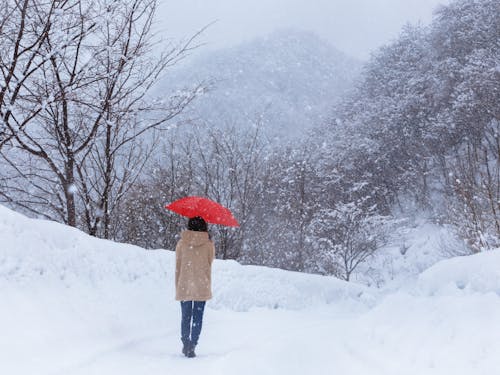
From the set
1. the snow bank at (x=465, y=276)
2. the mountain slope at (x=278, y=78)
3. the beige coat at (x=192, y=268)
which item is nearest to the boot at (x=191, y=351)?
the beige coat at (x=192, y=268)

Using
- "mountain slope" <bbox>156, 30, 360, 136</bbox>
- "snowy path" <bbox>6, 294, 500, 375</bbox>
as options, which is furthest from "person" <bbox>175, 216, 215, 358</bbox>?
"mountain slope" <bbox>156, 30, 360, 136</bbox>

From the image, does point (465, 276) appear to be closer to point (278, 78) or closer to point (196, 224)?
point (196, 224)

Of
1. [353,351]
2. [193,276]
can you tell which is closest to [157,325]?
[193,276]

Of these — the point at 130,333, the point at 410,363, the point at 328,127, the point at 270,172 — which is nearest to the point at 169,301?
the point at 130,333

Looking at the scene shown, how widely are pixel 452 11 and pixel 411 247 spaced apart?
1625 centimetres

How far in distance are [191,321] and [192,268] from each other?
666 mm

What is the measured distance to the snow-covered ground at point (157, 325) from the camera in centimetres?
396

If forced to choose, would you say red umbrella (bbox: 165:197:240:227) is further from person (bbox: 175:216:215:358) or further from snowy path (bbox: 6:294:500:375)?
snowy path (bbox: 6:294:500:375)

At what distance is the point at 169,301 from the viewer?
7453 mm

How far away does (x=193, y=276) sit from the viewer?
5277 mm

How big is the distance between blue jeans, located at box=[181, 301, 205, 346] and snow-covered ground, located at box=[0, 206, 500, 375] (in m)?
0.26

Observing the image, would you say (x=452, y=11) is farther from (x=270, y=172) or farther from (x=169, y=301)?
(x=169, y=301)

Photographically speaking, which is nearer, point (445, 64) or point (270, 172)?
point (270, 172)

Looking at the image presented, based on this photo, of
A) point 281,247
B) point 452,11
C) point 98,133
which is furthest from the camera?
point 452,11
